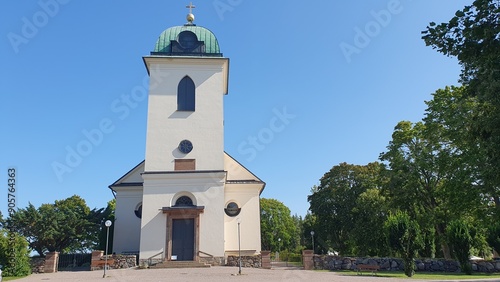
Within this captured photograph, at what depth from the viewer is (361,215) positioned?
3575cm

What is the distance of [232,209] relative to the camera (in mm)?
28094

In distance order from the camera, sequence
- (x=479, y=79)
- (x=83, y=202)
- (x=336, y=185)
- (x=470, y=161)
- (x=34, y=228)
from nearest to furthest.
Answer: (x=479, y=79), (x=470, y=161), (x=34, y=228), (x=336, y=185), (x=83, y=202)

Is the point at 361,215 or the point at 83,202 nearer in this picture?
the point at 361,215

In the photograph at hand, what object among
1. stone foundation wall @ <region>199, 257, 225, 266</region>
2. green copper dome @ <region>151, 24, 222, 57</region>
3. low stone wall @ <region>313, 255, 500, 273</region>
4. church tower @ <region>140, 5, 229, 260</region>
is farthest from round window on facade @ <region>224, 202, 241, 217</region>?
green copper dome @ <region>151, 24, 222, 57</region>

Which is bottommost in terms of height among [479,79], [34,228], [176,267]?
[176,267]

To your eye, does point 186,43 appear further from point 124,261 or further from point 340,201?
point 340,201

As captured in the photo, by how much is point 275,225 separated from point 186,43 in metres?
43.1

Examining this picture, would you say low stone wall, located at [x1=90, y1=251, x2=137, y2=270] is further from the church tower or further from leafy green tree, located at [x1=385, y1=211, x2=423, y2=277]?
leafy green tree, located at [x1=385, y1=211, x2=423, y2=277]

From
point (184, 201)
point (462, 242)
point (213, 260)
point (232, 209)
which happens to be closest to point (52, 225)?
point (184, 201)

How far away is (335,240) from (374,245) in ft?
21.4

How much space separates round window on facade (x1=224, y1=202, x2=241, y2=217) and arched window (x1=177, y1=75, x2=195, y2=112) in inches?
298

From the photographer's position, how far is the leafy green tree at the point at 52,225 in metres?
25.5

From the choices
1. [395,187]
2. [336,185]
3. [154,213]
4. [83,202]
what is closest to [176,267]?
[154,213]

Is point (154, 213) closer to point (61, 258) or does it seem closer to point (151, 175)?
point (151, 175)
